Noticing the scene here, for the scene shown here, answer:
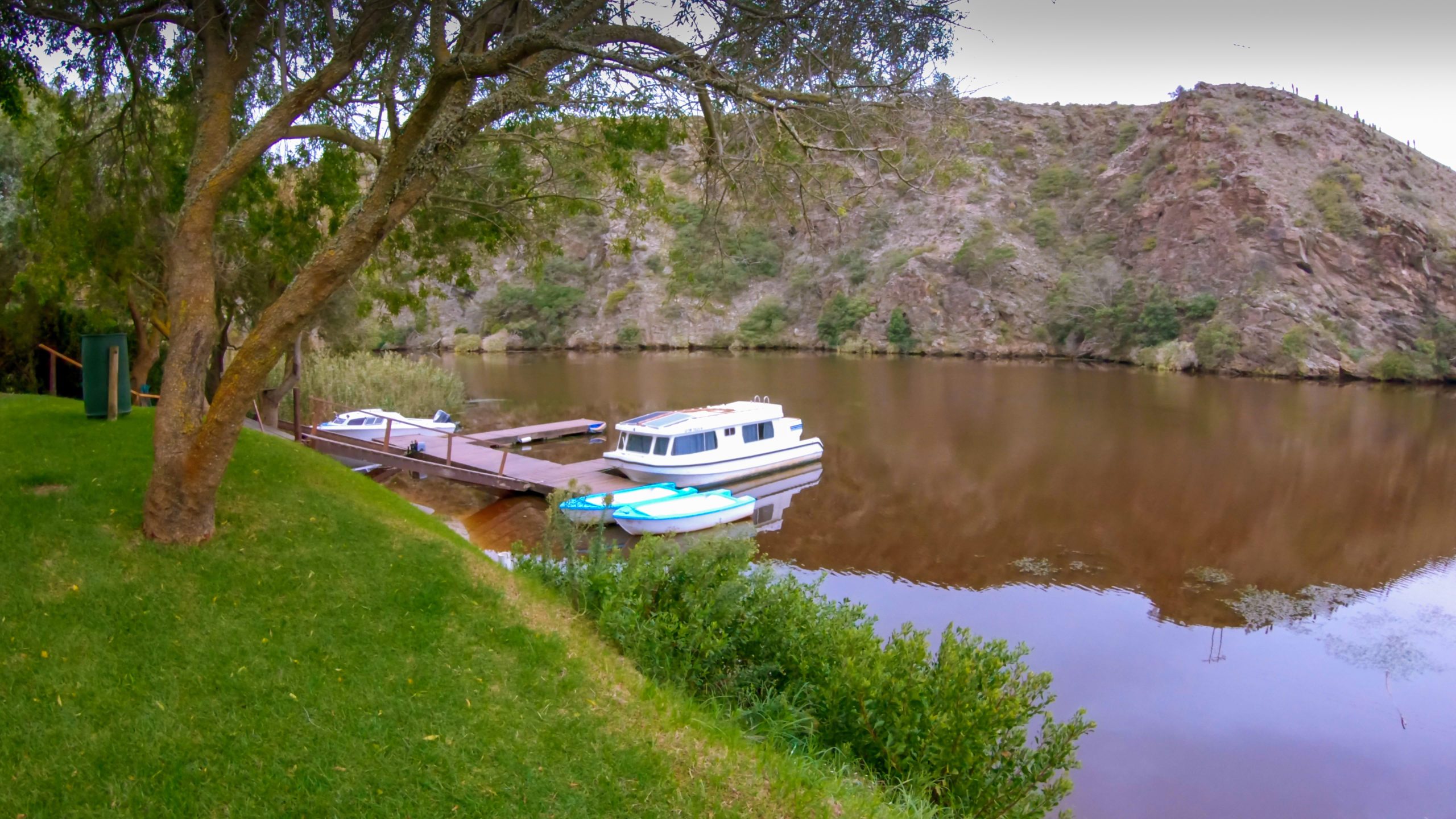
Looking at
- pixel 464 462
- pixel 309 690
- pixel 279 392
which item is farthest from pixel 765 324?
pixel 309 690

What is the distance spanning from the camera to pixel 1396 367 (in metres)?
50.7

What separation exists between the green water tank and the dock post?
0.01m

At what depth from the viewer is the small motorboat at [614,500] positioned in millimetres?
Answer: 16203

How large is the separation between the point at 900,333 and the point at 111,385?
6109cm

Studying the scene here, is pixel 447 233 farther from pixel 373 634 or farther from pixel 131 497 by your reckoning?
pixel 373 634

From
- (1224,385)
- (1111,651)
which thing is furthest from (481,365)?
(1111,651)

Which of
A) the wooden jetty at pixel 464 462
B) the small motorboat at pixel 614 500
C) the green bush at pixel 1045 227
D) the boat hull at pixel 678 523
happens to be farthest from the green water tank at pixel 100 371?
the green bush at pixel 1045 227

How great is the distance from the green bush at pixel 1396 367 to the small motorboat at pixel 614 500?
48275 mm

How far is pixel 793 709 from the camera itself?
22.7 feet

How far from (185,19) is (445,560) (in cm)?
560

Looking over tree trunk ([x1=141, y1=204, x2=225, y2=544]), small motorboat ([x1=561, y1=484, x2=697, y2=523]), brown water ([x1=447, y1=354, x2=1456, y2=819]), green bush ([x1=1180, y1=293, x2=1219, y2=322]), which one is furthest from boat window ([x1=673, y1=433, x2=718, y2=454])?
green bush ([x1=1180, y1=293, x2=1219, y2=322])

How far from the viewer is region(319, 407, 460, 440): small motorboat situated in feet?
73.8

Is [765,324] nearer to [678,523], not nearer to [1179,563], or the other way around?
[1179,563]

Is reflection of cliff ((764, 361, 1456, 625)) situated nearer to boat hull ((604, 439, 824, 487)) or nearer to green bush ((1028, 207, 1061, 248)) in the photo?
boat hull ((604, 439, 824, 487))
